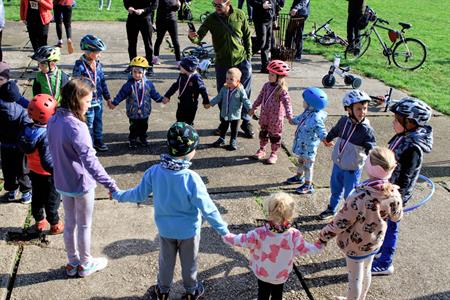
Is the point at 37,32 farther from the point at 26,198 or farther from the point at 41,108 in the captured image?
the point at 41,108

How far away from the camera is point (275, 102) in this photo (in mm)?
6742

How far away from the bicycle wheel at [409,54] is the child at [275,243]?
10.5 meters

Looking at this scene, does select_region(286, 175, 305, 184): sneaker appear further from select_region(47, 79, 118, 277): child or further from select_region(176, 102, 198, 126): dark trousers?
select_region(47, 79, 118, 277): child

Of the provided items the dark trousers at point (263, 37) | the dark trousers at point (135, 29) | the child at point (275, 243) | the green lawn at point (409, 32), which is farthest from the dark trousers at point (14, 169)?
the green lawn at point (409, 32)

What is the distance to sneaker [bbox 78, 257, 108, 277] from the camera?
4605 millimetres

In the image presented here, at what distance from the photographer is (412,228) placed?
227 inches

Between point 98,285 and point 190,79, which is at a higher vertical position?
point 190,79

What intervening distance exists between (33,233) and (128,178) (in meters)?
1.64

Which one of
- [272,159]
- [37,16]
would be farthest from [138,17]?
[272,159]

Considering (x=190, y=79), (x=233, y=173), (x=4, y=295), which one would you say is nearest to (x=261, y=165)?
(x=233, y=173)

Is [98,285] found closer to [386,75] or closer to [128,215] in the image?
[128,215]

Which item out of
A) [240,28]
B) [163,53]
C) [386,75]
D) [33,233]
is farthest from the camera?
[163,53]

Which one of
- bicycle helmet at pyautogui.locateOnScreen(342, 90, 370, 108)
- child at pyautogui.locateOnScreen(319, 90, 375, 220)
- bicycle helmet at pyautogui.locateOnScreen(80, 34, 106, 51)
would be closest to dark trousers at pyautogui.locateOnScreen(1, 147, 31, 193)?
bicycle helmet at pyautogui.locateOnScreen(80, 34, 106, 51)

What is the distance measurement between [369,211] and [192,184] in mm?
1452
